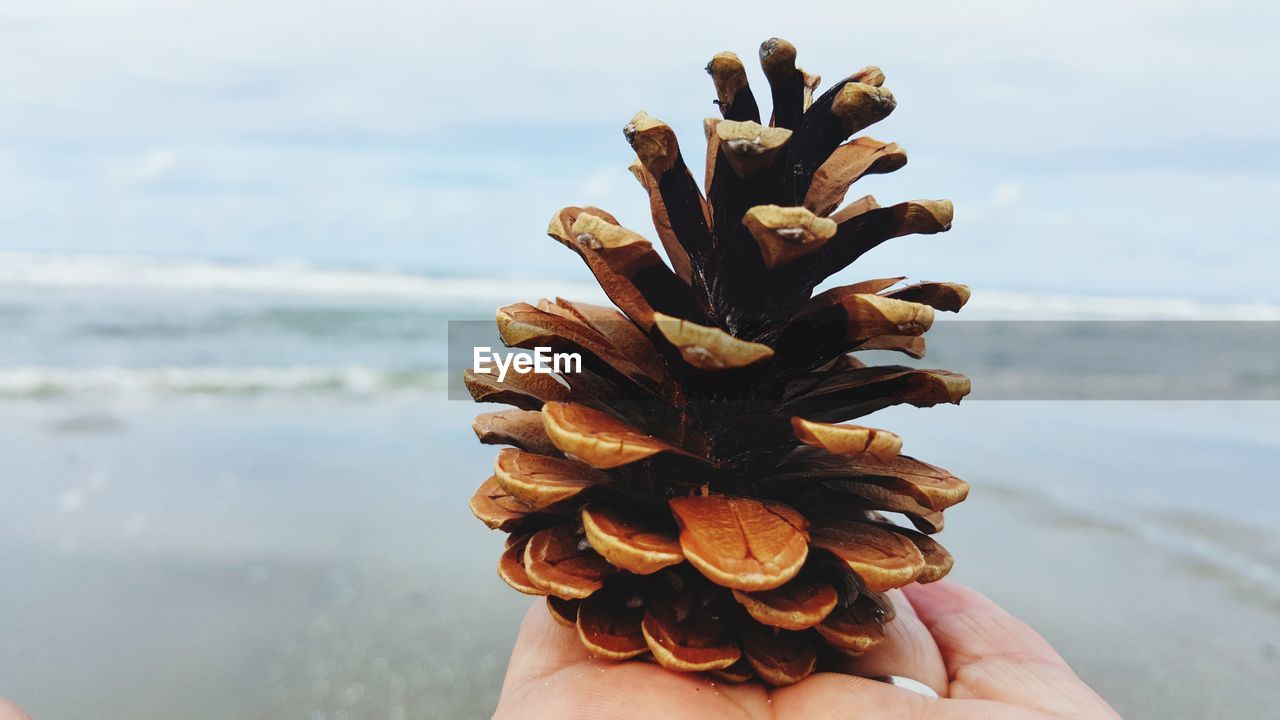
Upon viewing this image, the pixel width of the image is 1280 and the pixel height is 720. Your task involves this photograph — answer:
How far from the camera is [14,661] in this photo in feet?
5.75

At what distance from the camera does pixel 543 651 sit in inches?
36.4

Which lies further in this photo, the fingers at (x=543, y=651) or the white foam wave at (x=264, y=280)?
the white foam wave at (x=264, y=280)

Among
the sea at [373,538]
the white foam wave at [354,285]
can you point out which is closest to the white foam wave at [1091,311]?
the white foam wave at [354,285]

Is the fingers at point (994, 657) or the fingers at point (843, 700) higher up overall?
the fingers at point (843, 700)

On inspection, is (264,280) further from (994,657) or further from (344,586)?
(994,657)

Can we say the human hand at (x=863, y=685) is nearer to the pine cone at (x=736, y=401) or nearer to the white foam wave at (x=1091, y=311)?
the pine cone at (x=736, y=401)

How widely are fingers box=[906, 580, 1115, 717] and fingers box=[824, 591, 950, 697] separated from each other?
3 cm

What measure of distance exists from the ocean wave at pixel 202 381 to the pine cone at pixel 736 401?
155 inches

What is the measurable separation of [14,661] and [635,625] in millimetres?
1732

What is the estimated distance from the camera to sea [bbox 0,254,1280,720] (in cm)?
173

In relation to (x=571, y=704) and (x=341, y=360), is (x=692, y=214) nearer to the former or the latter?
(x=571, y=704)
